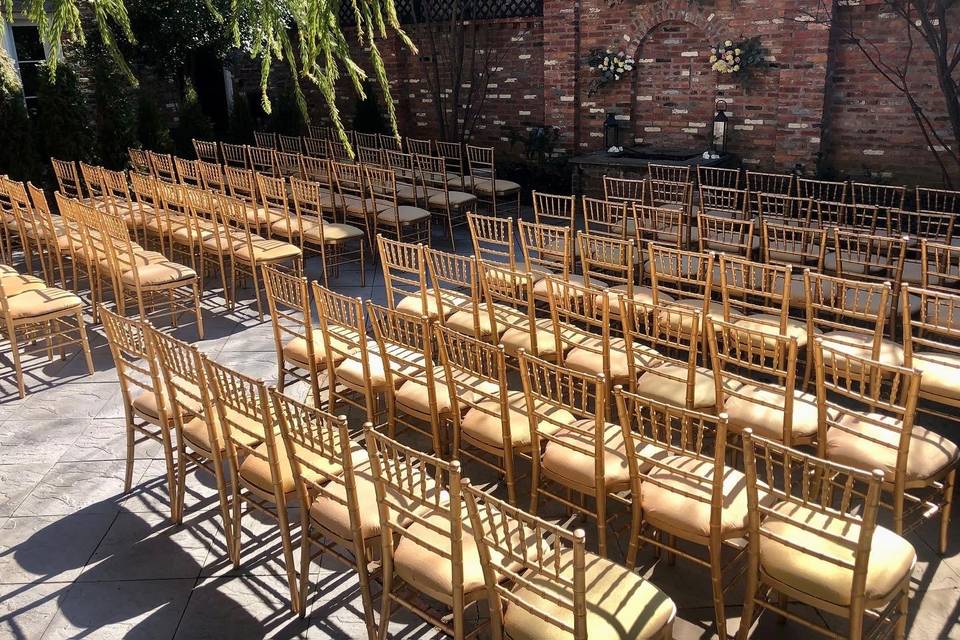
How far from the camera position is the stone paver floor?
11.0 ft

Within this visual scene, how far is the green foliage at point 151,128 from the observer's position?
11.4 metres

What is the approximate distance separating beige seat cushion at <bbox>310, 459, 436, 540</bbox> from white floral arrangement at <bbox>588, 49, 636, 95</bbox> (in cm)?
828

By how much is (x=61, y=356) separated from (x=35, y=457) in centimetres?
167

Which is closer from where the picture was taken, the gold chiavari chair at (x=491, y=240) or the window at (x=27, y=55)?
the gold chiavari chair at (x=491, y=240)

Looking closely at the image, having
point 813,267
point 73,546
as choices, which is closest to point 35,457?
point 73,546

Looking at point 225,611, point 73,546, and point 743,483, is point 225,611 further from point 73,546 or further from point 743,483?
point 743,483

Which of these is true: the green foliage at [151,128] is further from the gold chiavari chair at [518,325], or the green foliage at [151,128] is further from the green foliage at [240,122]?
the gold chiavari chair at [518,325]

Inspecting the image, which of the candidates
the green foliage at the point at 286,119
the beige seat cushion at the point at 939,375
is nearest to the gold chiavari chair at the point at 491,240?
the beige seat cushion at the point at 939,375

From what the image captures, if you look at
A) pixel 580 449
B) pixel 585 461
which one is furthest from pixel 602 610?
pixel 585 461

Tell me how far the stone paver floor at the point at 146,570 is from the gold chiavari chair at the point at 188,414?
Result: 242mm

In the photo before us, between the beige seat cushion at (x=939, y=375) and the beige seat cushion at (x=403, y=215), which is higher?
the beige seat cushion at (x=403, y=215)

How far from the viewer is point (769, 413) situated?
390 cm

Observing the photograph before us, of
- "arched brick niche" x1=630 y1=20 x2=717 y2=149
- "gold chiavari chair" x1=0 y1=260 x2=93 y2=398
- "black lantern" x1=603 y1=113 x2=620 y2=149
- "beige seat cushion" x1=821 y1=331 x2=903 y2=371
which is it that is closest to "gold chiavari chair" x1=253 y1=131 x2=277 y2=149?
"black lantern" x1=603 y1=113 x2=620 y2=149

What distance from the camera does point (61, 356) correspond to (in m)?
6.20
